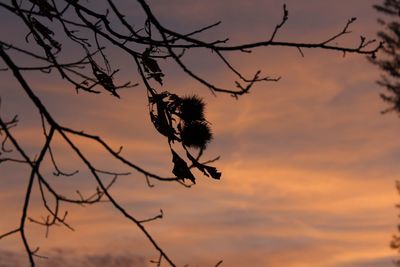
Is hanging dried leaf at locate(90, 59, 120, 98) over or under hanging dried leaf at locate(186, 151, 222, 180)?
over

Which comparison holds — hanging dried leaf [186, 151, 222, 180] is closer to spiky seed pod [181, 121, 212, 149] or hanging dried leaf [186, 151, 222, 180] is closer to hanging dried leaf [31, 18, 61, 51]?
spiky seed pod [181, 121, 212, 149]

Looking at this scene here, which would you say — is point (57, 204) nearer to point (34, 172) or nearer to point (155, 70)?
point (34, 172)

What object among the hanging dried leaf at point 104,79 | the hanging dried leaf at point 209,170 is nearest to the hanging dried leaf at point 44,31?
the hanging dried leaf at point 104,79

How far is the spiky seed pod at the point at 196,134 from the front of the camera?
3.49 metres

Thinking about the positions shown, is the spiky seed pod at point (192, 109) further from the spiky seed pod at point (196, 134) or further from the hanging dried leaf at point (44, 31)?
the hanging dried leaf at point (44, 31)

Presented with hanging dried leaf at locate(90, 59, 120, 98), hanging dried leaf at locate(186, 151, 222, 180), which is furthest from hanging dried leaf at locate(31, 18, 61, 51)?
hanging dried leaf at locate(186, 151, 222, 180)

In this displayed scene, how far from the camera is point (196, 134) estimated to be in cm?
355

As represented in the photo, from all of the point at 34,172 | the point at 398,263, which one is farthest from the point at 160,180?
the point at 398,263

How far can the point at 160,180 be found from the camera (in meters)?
3.01

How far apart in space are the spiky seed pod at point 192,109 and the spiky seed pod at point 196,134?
0.10 ft

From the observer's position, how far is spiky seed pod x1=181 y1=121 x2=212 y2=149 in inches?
138

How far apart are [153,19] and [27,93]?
71 cm

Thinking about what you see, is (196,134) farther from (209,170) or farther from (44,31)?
(44,31)

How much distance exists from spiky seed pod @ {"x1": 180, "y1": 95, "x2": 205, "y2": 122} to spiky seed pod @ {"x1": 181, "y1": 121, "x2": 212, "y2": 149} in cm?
3
